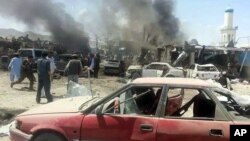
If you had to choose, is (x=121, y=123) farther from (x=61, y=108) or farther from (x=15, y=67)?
(x=15, y=67)

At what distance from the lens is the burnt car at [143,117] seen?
16.9ft

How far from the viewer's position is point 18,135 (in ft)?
18.9

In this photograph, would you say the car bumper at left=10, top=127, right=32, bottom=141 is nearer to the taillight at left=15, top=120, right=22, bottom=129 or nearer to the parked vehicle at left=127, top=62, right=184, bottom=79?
the taillight at left=15, top=120, right=22, bottom=129

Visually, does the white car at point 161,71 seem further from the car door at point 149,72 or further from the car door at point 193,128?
the car door at point 193,128

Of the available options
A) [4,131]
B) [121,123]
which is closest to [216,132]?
[121,123]

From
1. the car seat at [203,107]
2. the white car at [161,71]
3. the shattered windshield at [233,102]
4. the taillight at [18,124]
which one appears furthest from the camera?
the white car at [161,71]

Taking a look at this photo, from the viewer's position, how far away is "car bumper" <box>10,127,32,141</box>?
5656 millimetres

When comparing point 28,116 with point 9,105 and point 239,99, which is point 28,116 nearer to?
point 239,99

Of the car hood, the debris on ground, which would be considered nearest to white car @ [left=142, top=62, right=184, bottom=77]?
the debris on ground

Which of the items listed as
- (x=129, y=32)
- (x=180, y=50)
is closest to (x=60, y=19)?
(x=129, y=32)

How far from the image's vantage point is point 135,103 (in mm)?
5641

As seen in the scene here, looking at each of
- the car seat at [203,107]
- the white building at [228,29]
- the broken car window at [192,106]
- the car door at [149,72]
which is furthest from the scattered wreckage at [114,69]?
the white building at [228,29]

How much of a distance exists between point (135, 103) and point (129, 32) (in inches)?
A: 2057

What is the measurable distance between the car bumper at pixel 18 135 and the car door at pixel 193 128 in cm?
175
